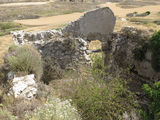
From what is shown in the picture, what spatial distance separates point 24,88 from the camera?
4.70 m

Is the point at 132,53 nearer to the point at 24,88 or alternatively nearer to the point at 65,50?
the point at 65,50

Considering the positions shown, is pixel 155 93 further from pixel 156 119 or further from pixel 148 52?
pixel 148 52

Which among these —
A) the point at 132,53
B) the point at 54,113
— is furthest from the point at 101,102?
the point at 132,53

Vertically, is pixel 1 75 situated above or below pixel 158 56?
below

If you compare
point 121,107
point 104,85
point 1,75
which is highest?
point 104,85

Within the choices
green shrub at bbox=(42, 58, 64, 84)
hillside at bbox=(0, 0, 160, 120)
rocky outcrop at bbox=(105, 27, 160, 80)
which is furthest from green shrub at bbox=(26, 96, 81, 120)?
green shrub at bbox=(42, 58, 64, 84)

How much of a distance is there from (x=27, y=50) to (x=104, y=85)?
12.4 feet

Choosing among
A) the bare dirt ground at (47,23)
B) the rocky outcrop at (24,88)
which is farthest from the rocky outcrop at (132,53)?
the bare dirt ground at (47,23)

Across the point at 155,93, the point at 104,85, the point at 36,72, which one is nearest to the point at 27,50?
the point at 36,72

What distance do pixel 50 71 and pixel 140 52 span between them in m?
4.08

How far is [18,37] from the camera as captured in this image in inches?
433

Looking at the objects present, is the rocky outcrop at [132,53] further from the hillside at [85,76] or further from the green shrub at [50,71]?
the green shrub at [50,71]

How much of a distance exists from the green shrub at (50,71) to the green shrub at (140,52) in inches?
134

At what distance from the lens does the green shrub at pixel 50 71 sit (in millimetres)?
8127
